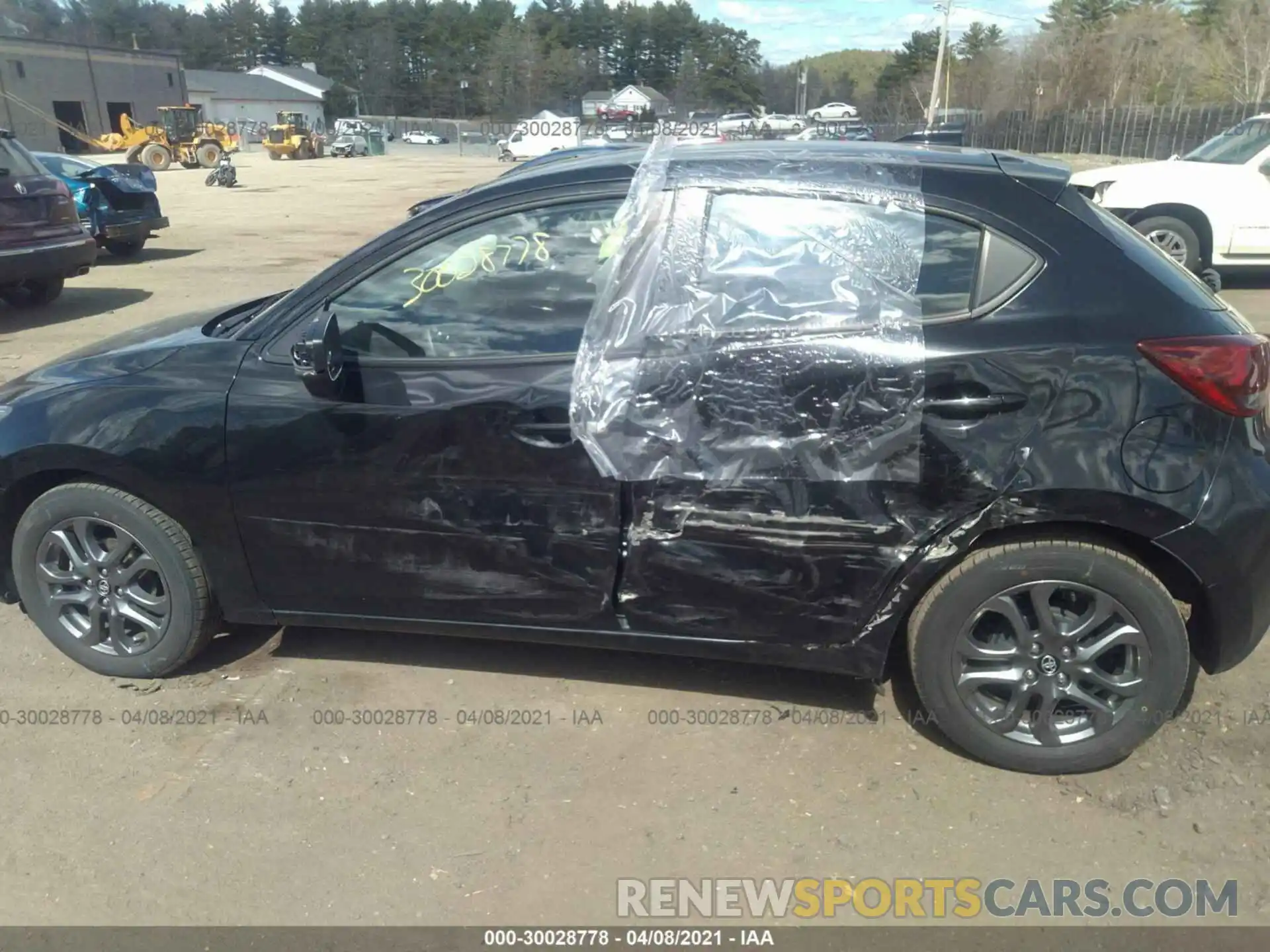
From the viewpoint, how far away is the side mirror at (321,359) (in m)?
2.96

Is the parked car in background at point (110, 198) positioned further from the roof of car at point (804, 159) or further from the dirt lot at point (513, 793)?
the roof of car at point (804, 159)

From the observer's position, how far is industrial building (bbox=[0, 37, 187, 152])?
5791 centimetres

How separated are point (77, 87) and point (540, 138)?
39.8 meters

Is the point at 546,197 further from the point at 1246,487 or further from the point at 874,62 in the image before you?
the point at 874,62

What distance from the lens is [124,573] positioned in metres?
3.42

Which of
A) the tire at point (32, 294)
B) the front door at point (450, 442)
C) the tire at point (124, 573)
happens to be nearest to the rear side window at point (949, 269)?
the front door at point (450, 442)

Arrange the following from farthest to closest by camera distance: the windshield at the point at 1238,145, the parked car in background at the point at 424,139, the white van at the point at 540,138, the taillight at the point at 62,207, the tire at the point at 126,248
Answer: the parked car in background at the point at 424,139
the white van at the point at 540,138
the tire at the point at 126,248
the windshield at the point at 1238,145
the taillight at the point at 62,207

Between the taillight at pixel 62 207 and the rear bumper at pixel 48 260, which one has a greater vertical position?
the taillight at pixel 62 207

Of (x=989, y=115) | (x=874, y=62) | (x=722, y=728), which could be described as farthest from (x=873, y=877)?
(x=874, y=62)
